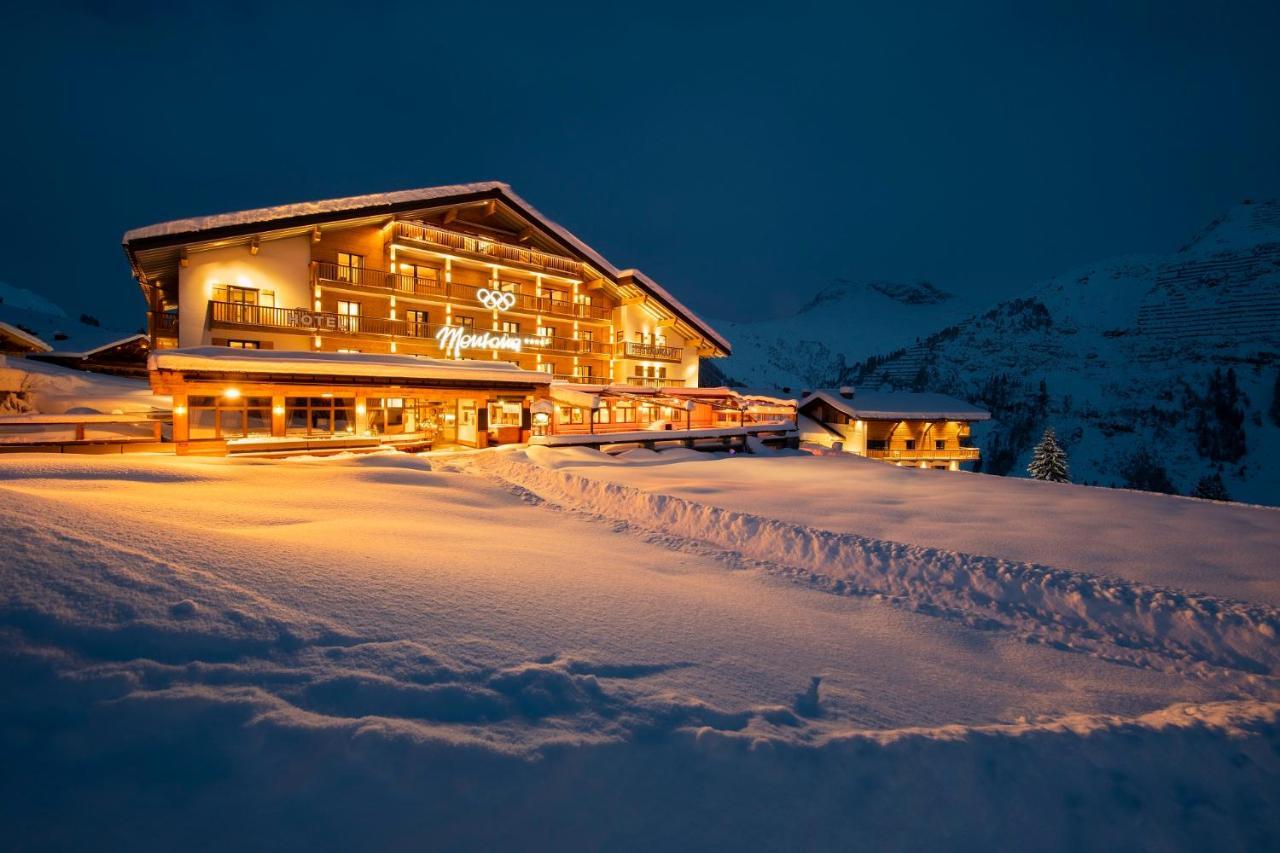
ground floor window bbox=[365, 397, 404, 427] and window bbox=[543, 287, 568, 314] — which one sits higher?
window bbox=[543, 287, 568, 314]

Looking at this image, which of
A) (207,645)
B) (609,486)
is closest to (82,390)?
(609,486)

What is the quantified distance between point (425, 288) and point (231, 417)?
1138 centimetres

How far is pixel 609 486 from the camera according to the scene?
11148mm

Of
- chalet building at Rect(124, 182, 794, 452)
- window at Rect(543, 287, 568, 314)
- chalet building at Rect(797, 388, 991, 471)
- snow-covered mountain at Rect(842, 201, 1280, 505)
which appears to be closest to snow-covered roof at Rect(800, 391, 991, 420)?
chalet building at Rect(797, 388, 991, 471)

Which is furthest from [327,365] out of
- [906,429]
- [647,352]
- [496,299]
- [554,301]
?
[906,429]

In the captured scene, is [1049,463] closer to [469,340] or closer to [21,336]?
[469,340]

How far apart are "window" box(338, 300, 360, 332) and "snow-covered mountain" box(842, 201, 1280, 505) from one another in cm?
7157

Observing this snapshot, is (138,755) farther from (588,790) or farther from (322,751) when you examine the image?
(588,790)

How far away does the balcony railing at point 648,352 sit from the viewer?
105ft

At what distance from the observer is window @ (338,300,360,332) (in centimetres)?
2342

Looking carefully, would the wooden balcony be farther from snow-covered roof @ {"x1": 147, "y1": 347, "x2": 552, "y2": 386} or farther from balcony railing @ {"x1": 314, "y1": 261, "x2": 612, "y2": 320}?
snow-covered roof @ {"x1": 147, "y1": 347, "x2": 552, "y2": 386}

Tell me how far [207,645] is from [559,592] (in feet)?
9.04

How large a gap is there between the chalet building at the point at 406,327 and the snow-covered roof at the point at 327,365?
0.19 feet

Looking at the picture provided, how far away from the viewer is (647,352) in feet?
108
